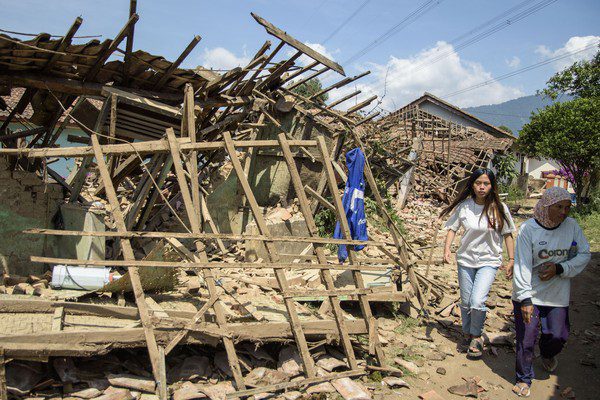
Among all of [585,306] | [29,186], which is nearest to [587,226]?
[585,306]

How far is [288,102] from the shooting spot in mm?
10242

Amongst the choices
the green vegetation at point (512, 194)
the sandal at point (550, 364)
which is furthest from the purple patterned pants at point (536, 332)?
the green vegetation at point (512, 194)

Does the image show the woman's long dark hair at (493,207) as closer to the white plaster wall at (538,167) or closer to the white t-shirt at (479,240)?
the white t-shirt at (479,240)

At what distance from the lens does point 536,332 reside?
14.5 feet

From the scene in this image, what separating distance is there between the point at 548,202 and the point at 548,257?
21.3 inches

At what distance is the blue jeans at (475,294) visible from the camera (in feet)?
16.8

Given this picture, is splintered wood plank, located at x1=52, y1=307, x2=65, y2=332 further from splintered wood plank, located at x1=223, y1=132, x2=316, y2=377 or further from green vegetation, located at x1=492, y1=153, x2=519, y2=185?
green vegetation, located at x1=492, y1=153, x2=519, y2=185

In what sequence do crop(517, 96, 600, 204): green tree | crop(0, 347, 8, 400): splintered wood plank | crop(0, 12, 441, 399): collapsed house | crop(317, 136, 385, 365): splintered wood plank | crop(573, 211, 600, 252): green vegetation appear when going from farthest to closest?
1. crop(517, 96, 600, 204): green tree
2. crop(573, 211, 600, 252): green vegetation
3. crop(317, 136, 385, 365): splintered wood plank
4. crop(0, 12, 441, 399): collapsed house
5. crop(0, 347, 8, 400): splintered wood plank

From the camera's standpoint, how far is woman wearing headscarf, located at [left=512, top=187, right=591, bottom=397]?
14.2 ft

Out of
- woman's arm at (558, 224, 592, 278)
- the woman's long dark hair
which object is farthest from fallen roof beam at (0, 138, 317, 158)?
woman's arm at (558, 224, 592, 278)

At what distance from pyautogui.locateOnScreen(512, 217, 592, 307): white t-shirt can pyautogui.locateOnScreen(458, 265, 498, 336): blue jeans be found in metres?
0.64

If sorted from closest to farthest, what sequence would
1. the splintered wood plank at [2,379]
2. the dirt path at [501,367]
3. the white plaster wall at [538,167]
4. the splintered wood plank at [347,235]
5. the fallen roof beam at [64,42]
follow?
the splintered wood plank at [2,379], the dirt path at [501,367], the splintered wood plank at [347,235], the fallen roof beam at [64,42], the white plaster wall at [538,167]

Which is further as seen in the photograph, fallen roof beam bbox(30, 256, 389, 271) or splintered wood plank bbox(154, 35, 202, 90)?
splintered wood plank bbox(154, 35, 202, 90)

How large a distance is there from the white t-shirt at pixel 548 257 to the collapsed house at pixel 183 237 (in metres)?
1.50
